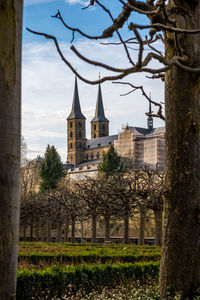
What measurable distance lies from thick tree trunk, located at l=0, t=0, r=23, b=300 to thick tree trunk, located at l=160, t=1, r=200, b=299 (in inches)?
77.2

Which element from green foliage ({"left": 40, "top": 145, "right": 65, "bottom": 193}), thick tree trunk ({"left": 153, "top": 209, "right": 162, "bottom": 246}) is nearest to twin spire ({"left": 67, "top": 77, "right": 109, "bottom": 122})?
green foliage ({"left": 40, "top": 145, "right": 65, "bottom": 193})

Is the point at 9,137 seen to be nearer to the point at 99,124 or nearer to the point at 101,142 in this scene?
the point at 101,142

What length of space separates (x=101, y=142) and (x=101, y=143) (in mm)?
516

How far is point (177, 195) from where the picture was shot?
4.45 meters

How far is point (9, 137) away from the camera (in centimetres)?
290

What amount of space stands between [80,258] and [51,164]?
4377 centimetres

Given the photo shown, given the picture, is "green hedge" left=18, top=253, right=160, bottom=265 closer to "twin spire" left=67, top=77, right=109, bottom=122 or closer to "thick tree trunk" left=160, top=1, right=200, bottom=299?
"thick tree trunk" left=160, top=1, right=200, bottom=299

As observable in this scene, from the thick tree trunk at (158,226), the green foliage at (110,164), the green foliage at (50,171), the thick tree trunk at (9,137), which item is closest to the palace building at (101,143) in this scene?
the green foliage at (110,164)

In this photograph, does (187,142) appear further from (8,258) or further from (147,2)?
(8,258)

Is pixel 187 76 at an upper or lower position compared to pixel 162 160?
lower

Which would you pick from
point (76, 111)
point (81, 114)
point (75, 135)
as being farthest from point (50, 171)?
point (81, 114)

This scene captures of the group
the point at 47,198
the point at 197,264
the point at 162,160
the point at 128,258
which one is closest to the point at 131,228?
the point at 47,198

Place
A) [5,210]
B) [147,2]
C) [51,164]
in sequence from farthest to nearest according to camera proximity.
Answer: [51,164] < [147,2] < [5,210]

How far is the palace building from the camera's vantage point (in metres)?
87.1
